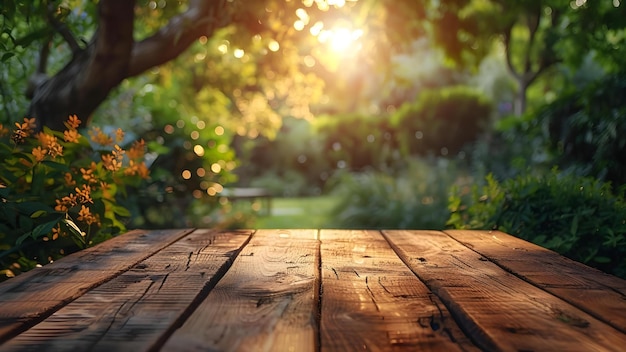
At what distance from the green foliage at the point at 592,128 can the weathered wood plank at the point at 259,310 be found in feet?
10.8

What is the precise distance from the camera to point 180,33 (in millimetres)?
4582

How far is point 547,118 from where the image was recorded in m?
5.58

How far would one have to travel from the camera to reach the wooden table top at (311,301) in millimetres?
1244

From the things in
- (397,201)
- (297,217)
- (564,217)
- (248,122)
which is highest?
(248,122)

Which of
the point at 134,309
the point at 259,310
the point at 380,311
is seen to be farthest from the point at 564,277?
the point at 134,309

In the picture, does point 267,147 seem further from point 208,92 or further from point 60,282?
point 60,282

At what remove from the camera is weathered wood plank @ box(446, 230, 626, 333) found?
1519mm

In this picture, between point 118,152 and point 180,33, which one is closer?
point 118,152

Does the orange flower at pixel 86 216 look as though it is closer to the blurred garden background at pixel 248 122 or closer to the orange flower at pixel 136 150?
the blurred garden background at pixel 248 122

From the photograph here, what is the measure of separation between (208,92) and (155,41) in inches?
241

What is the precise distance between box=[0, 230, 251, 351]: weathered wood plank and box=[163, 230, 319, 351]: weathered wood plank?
0.16 ft

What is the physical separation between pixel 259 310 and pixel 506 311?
0.59m

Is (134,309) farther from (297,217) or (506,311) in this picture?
(297,217)

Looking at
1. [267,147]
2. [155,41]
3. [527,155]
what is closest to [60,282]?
[155,41]
